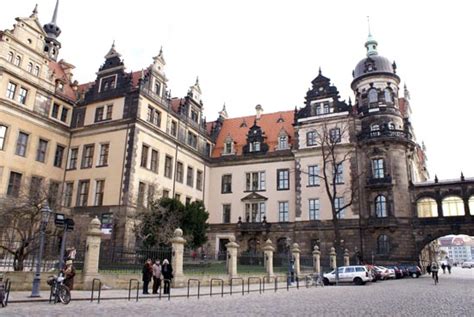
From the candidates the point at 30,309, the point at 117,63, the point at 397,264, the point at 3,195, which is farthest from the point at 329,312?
the point at 117,63

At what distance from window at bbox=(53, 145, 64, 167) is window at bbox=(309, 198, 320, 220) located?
2660 centimetres

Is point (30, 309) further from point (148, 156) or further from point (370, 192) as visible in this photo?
point (370, 192)

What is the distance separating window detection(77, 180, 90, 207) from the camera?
3728 centimetres

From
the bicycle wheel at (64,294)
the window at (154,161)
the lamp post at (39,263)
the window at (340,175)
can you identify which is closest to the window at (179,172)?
the window at (154,161)

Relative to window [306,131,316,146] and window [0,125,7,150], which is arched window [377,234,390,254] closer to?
window [306,131,316,146]

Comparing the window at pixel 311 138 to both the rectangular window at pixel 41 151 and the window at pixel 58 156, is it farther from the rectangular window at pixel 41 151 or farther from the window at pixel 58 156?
the rectangular window at pixel 41 151

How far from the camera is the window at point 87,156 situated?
126 ft

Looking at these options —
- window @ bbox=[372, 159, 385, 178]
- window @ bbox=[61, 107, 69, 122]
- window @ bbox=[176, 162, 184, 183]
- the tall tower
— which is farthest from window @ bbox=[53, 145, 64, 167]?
window @ bbox=[372, 159, 385, 178]

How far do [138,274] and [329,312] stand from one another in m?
12.6

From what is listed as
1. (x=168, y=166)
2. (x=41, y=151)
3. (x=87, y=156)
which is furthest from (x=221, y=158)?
(x=41, y=151)

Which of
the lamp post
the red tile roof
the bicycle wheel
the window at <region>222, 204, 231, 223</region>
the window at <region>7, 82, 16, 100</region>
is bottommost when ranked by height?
the bicycle wheel

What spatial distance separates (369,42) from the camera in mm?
54250

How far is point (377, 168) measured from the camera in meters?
43.8

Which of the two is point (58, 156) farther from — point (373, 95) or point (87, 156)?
point (373, 95)
